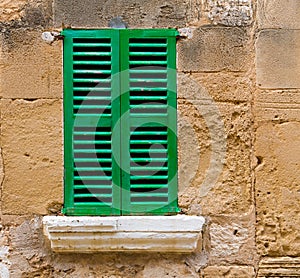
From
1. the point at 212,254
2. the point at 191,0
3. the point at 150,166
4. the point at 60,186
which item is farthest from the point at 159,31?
the point at 212,254

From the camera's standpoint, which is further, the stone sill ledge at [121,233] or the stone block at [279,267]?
the stone block at [279,267]

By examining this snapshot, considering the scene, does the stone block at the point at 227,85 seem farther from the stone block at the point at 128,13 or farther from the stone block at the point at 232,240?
the stone block at the point at 232,240

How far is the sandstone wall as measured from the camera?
150 inches

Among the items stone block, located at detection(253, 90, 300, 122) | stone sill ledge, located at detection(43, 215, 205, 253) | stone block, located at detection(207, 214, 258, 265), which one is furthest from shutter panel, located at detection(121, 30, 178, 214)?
stone block, located at detection(253, 90, 300, 122)

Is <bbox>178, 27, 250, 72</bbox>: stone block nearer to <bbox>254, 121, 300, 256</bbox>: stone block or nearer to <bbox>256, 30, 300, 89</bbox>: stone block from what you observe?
<bbox>256, 30, 300, 89</bbox>: stone block

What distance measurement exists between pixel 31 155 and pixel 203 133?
98cm

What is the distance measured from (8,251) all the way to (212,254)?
1137 mm

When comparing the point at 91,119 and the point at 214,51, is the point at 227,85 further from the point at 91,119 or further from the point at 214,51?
the point at 91,119

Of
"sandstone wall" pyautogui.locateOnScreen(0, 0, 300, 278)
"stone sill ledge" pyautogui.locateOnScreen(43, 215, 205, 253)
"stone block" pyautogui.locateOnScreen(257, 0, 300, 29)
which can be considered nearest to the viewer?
"stone sill ledge" pyautogui.locateOnScreen(43, 215, 205, 253)

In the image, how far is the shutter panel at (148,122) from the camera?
3.83m

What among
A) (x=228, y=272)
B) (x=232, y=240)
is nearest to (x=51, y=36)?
(x=232, y=240)

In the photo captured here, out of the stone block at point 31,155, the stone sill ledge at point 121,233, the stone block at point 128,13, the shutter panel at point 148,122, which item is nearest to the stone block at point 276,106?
the shutter panel at point 148,122

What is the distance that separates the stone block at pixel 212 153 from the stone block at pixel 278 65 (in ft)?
0.65

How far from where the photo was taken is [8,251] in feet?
12.5
